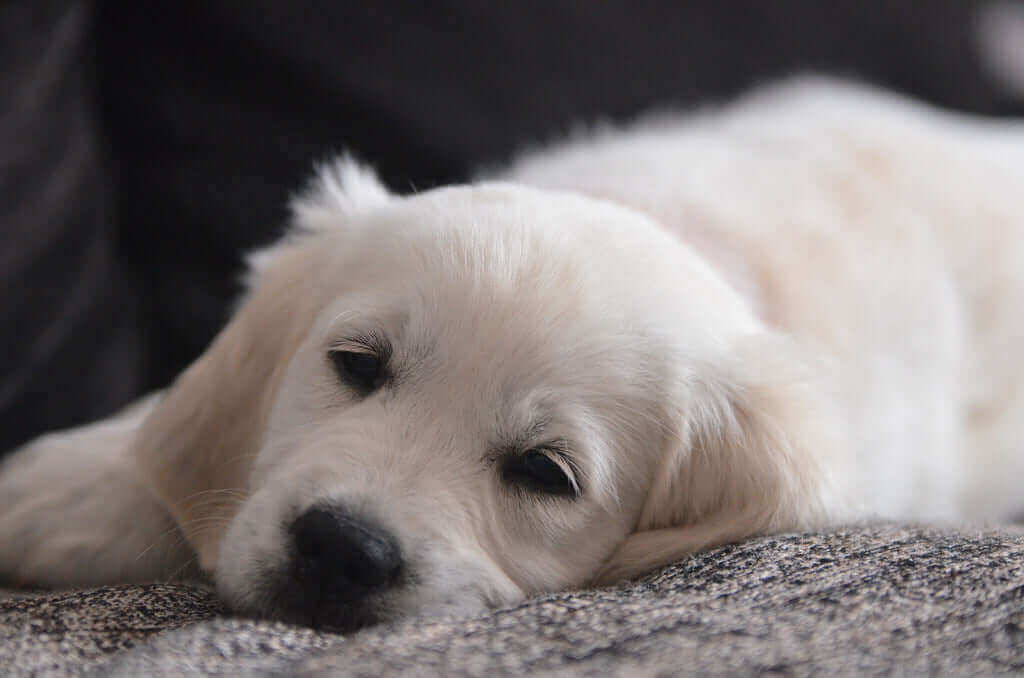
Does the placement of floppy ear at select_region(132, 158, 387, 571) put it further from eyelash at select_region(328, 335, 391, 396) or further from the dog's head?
eyelash at select_region(328, 335, 391, 396)

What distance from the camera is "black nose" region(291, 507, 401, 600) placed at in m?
1.25

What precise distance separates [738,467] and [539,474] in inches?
11.8

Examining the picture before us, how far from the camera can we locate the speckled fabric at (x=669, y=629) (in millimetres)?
1008

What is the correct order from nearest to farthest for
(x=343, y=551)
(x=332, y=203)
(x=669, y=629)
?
(x=669, y=629)
(x=343, y=551)
(x=332, y=203)

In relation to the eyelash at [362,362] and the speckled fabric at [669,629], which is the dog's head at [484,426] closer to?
the eyelash at [362,362]

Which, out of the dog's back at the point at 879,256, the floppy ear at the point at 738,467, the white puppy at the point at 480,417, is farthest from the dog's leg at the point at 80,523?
the dog's back at the point at 879,256

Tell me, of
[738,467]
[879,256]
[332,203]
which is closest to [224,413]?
[332,203]

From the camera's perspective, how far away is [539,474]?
144 cm

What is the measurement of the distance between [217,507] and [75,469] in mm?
250

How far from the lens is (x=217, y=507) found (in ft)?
5.32

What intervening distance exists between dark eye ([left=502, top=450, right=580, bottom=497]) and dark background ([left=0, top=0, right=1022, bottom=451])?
0.93m

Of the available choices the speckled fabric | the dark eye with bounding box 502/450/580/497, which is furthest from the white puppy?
the speckled fabric

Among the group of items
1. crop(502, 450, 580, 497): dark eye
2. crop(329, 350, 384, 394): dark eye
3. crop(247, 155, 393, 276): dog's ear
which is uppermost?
crop(247, 155, 393, 276): dog's ear

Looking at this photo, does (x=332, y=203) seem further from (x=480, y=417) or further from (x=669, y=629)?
(x=669, y=629)
